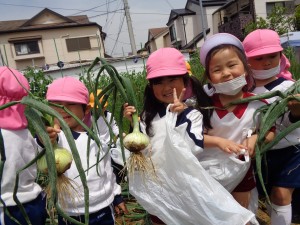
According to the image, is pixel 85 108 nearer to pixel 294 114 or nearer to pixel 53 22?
pixel 294 114

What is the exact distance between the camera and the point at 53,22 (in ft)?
67.7

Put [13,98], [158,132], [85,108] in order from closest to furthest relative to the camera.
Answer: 1. [13,98]
2. [158,132]
3. [85,108]

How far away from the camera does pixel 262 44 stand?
4.48ft

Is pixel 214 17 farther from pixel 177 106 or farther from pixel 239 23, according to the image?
pixel 177 106

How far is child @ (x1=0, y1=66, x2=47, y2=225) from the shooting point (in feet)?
3.34

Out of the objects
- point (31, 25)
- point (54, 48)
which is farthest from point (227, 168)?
point (31, 25)

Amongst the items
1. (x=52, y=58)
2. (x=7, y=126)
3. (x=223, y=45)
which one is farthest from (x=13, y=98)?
(x=52, y=58)

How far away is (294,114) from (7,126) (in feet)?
3.42

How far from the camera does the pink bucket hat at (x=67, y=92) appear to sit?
1.32m

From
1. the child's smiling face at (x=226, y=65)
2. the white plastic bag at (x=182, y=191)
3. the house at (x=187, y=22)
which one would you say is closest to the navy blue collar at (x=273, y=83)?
the child's smiling face at (x=226, y=65)

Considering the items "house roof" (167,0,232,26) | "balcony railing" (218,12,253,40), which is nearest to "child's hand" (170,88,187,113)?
"balcony railing" (218,12,253,40)

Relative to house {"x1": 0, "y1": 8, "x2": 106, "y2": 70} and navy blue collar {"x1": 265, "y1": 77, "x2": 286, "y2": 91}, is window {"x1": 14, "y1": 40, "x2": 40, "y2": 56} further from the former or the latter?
navy blue collar {"x1": 265, "y1": 77, "x2": 286, "y2": 91}

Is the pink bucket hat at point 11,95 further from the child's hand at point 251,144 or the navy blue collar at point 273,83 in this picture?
the navy blue collar at point 273,83

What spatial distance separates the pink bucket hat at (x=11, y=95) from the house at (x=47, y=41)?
1863cm
